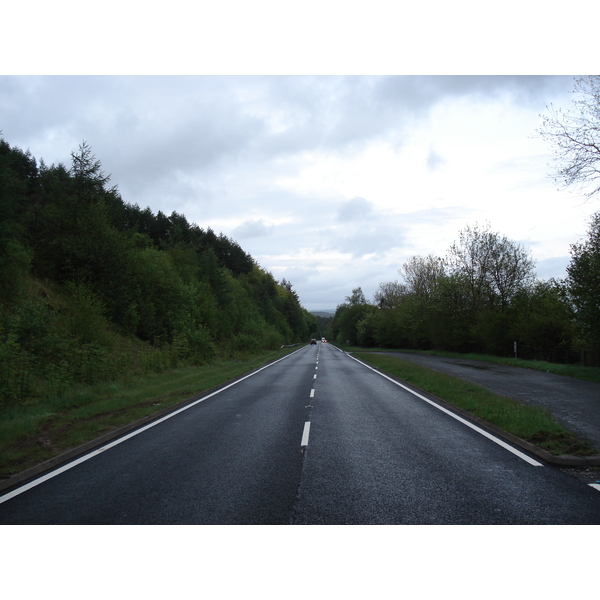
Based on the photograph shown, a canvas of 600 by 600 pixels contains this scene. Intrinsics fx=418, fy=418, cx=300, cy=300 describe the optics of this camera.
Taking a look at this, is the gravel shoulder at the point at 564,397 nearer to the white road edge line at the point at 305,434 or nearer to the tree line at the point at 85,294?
the white road edge line at the point at 305,434

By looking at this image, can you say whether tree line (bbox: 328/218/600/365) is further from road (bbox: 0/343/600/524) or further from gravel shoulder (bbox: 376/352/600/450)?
road (bbox: 0/343/600/524)

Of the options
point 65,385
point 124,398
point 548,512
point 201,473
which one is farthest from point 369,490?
point 65,385

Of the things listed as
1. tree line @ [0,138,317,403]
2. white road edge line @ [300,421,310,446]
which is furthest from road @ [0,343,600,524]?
tree line @ [0,138,317,403]

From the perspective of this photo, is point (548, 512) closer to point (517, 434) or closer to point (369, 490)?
point (369, 490)

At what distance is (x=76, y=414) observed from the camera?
1051 centimetres

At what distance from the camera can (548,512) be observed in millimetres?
4531

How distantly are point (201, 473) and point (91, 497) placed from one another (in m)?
1.44

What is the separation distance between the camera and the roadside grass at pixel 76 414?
7375 mm

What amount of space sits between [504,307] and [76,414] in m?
36.2

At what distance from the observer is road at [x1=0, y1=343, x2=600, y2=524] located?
4.54 m

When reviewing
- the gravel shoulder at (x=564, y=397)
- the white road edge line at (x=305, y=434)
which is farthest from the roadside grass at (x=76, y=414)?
the gravel shoulder at (x=564, y=397)

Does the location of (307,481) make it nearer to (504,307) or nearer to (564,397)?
(564,397)

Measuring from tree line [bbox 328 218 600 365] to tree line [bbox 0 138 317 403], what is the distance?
69.8ft

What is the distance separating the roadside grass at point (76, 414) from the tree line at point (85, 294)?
35.3 inches
